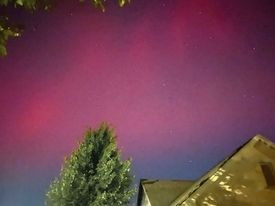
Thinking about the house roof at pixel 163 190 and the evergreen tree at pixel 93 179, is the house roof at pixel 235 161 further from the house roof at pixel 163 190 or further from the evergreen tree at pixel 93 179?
the evergreen tree at pixel 93 179

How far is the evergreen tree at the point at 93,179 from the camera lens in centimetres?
2052

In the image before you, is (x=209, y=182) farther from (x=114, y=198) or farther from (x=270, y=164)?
(x=114, y=198)

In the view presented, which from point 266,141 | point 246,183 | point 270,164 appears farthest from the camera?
point 266,141

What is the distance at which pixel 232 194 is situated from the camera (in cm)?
1206

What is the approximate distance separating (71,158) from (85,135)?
1.66 metres

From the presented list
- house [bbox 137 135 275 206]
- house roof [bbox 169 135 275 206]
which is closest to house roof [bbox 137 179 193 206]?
house [bbox 137 135 275 206]

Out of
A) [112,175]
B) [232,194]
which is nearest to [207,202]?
[232,194]

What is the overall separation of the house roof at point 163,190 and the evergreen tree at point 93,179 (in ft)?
12.6

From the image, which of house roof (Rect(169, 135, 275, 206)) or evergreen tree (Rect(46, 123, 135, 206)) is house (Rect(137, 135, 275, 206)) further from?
evergreen tree (Rect(46, 123, 135, 206))

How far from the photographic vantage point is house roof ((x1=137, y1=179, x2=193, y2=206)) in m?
15.5

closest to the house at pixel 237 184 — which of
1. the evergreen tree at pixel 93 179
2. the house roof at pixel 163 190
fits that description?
the house roof at pixel 163 190

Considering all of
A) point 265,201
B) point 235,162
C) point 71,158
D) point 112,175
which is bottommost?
point 265,201

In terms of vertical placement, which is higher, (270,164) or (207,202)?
(270,164)

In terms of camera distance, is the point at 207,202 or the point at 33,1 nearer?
the point at 33,1
